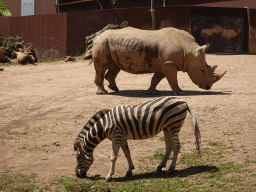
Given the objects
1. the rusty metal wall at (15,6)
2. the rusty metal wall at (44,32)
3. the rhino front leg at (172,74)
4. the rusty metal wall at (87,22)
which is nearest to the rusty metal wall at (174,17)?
the rusty metal wall at (87,22)

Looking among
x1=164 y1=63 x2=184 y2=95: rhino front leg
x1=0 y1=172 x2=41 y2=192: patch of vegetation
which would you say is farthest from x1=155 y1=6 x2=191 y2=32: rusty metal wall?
x1=0 y1=172 x2=41 y2=192: patch of vegetation

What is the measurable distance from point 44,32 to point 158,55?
1120cm

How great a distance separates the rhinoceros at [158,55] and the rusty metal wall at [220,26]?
6.83 metres

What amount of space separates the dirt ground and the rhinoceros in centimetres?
50

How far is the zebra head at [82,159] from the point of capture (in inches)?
237

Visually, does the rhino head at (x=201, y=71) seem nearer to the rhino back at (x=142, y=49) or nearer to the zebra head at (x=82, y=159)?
the rhino back at (x=142, y=49)

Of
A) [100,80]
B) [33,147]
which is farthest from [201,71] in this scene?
[33,147]

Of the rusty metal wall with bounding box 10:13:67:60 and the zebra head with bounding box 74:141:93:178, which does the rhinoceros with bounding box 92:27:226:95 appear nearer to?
the zebra head with bounding box 74:141:93:178

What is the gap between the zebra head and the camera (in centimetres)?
603

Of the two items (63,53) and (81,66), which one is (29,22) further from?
(81,66)

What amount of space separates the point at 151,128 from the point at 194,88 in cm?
654

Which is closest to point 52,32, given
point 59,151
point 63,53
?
point 63,53

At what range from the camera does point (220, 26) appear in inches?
711

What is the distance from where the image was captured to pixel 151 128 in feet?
19.6
